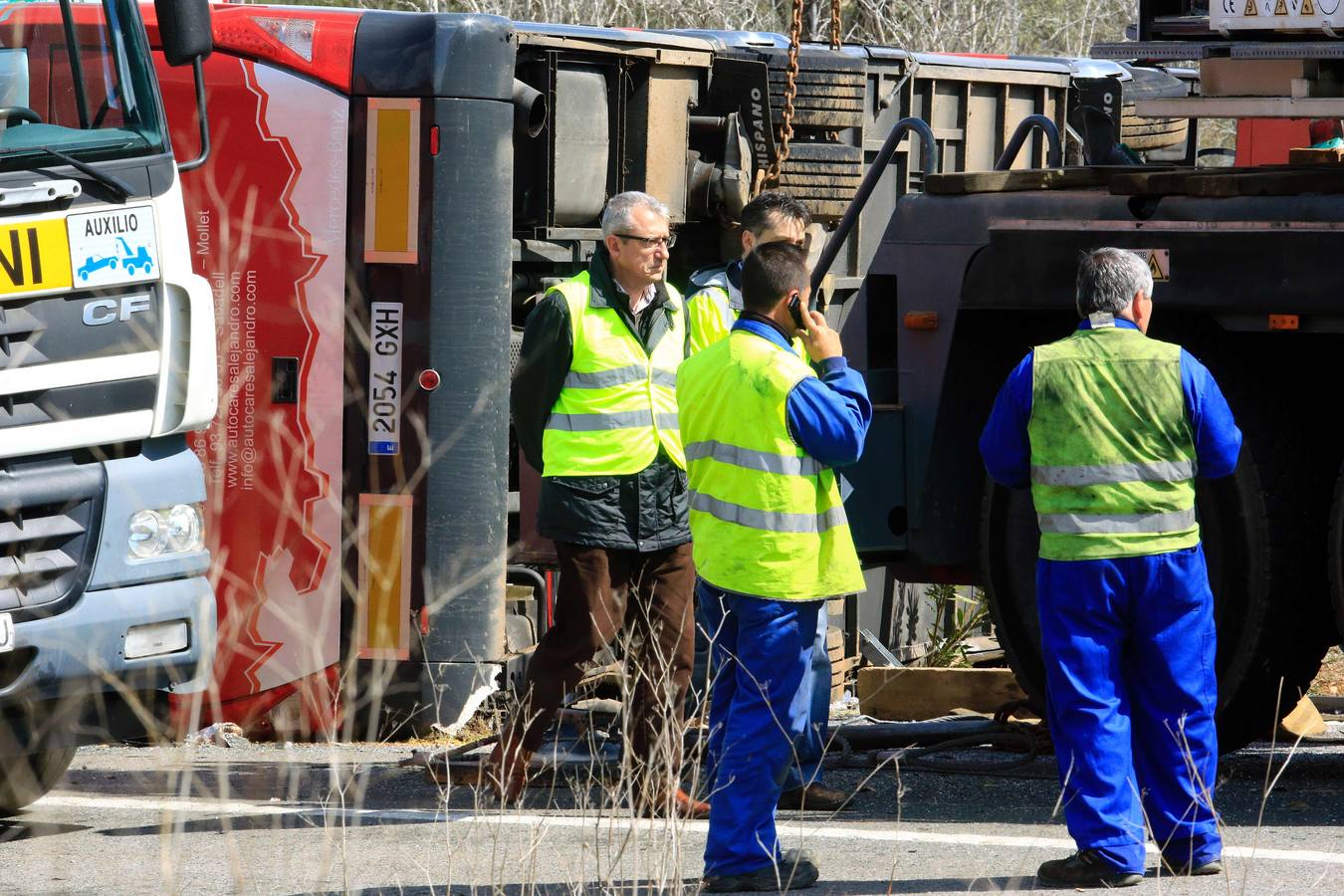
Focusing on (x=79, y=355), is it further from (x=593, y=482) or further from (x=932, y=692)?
(x=932, y=692)

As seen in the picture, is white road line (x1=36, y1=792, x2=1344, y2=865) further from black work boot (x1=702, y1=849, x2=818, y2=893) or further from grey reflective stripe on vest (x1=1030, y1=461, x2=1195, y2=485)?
grey reflective stripe on vest (x1=1030, y1=461, x2=1195, y2=485)

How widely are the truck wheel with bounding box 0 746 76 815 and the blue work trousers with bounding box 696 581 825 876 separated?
2369mm

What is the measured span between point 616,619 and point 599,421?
23.6 inches

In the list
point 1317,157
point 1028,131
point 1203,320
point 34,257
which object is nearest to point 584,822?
point 34,257

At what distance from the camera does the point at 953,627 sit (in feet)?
35.0

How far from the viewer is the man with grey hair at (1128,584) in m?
5.23

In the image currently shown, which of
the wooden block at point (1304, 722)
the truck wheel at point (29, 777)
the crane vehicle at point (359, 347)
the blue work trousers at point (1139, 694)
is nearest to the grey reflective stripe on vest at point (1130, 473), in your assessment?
the blue work trousers at point (1139, 694)

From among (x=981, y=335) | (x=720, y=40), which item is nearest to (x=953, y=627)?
(x=720, y=40)

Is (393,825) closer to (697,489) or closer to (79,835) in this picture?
(79,835)

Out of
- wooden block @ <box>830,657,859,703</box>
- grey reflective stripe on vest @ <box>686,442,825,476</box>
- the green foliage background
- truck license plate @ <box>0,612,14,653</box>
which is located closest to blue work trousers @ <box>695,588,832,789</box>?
grey reflective stripe on vest @ <box>686,442,825,476</box>

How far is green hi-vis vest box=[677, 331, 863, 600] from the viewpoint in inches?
205

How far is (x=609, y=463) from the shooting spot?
6289 mm

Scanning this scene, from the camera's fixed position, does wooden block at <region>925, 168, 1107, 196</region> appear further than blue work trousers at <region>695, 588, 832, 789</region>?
Yes

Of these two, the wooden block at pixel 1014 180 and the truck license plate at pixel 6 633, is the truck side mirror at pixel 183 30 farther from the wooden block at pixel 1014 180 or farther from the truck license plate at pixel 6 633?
the wooden block at pixel 1014 180
